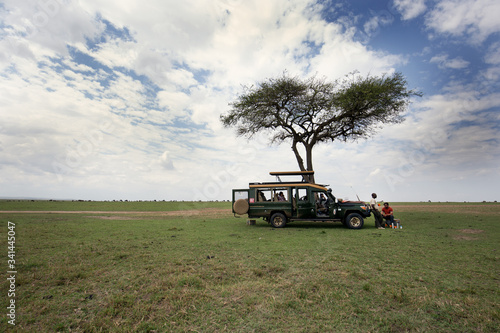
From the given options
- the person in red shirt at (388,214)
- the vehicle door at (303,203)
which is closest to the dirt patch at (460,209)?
the person in red shirt at (388,214)

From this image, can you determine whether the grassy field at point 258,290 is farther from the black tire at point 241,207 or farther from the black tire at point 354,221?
the black tire at point 241,207

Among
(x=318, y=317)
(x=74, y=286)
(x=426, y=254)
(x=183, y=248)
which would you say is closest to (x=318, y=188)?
(x=426, y=254)

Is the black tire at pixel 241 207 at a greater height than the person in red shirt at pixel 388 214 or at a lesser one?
greater

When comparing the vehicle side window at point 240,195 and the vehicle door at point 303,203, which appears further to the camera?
the vehicle side window at point 240,195

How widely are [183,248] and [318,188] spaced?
31.5 ft

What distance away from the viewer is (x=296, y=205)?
640 inches

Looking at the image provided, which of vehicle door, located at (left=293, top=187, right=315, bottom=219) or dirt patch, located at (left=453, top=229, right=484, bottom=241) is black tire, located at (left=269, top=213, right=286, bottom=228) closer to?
vehicle door, located at (left=293, top=187, right=315, bottom=219)

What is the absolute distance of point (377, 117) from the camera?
77.5ft

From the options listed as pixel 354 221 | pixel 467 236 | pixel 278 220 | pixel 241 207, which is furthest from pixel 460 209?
pixel 241 207

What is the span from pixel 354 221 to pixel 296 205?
3.63 meters

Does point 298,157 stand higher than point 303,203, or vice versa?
point 298,157

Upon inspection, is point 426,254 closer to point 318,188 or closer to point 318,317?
point 318,317

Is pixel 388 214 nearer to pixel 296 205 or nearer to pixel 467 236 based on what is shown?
pixel 467 236

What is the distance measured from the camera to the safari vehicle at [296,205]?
623 inches
